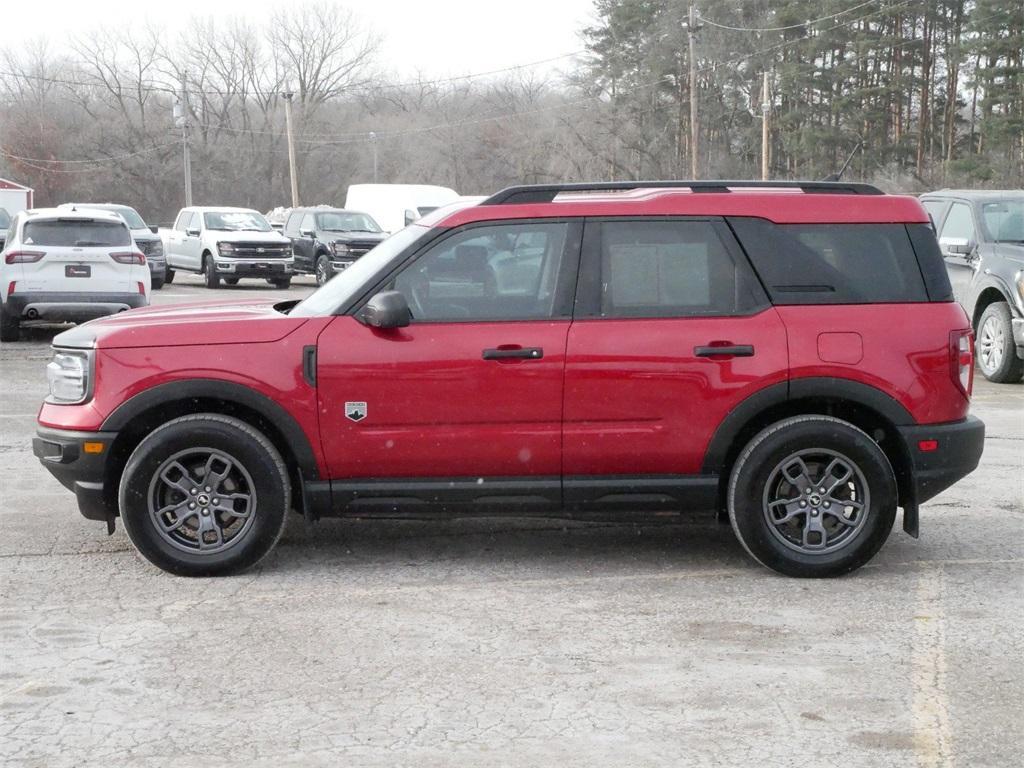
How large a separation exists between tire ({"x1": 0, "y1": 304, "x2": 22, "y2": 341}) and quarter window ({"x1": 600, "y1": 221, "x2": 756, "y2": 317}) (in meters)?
Answer: 12.9

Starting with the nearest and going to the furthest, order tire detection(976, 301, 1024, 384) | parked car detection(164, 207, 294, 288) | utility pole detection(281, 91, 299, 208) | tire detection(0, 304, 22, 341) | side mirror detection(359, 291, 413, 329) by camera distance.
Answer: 1. side mirror detection(359, 291, 413, 329)
2. tire detection(976, 301, 1024, 384)
3. tire detection(0, 304, 22, 341)
4. parked car detection(164, 207, 294, 288)
5. utility pole detection(281, 91, 299, 208)

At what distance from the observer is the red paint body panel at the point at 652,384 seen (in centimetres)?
608

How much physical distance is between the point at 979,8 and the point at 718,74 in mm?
15237

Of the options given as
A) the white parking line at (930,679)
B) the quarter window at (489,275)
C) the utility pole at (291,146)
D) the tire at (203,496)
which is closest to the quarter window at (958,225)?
the white parking line at (930,679)

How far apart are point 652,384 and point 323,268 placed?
24.8m

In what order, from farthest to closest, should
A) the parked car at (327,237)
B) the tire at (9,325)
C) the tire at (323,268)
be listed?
the tire at (323,268)
the parked car at (327,237)
the tire at (9,325)

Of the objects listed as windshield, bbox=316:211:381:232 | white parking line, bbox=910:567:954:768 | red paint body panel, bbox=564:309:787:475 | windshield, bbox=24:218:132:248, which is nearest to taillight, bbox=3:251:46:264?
windshield, bbox=24:218:132:248

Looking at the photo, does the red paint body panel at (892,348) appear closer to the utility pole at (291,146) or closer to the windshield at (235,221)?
the windshield at (235,221)

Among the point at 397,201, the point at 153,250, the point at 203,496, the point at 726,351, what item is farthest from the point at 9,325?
the point at 397,201

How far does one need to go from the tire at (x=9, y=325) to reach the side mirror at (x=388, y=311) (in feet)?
40.9

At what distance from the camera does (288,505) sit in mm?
6156

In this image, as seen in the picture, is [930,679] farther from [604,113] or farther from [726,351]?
[604,113]

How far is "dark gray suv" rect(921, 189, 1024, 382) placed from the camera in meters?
A: 13.2

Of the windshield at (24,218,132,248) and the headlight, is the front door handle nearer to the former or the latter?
the headlight
